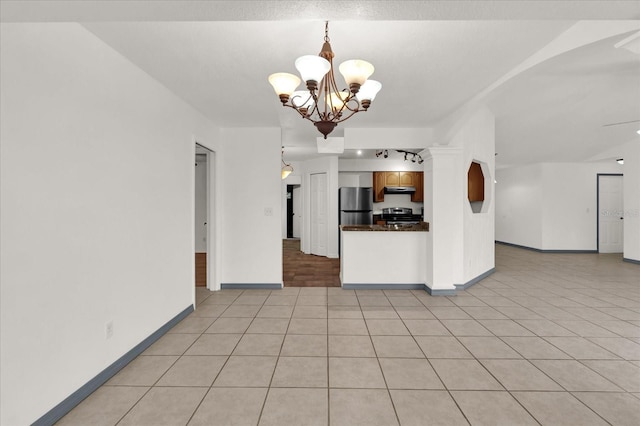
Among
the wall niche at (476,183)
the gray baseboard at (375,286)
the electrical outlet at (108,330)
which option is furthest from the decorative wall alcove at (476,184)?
the electrical outlet at (108,330)

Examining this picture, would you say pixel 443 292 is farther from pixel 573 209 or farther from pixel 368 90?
pixel 573 209

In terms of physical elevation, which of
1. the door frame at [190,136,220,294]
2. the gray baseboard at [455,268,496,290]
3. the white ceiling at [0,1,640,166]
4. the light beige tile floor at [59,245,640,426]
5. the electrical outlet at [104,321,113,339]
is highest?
the white ceiling at [0,1,640,166]

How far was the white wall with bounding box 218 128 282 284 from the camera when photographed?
4.42 m

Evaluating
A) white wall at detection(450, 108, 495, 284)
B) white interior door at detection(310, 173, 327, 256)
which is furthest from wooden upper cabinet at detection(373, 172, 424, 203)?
white wall at detection(450, 108, 495, 284)

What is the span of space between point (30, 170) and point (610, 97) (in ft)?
23.5

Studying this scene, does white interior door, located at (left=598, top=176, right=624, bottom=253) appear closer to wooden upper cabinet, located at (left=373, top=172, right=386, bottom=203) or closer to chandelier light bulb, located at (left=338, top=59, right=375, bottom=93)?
wooden upper cabinet, located at (left=373, top=172, right=386, bottom=203)

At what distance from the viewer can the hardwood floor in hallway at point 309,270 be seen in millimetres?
4898

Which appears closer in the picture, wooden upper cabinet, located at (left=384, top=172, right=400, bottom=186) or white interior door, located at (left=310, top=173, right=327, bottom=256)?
white interior door, located at (left=310, top=173, right=327, bottom=256)

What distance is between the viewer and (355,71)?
1.78 m

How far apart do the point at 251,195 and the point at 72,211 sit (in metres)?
2.63

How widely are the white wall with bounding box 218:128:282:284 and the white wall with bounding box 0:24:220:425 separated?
Result: 5.02 feet

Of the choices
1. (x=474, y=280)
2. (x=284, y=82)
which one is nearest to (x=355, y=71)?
(x=284, y=82)

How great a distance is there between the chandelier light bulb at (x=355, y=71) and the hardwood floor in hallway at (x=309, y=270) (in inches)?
138

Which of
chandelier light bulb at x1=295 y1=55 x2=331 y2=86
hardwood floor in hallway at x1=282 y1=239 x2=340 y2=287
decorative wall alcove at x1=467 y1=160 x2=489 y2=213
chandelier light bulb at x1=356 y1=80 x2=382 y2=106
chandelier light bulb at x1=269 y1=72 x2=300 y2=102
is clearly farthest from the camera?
decorative wall alcove at x1=467 y1=160 x2=489 y2=213
